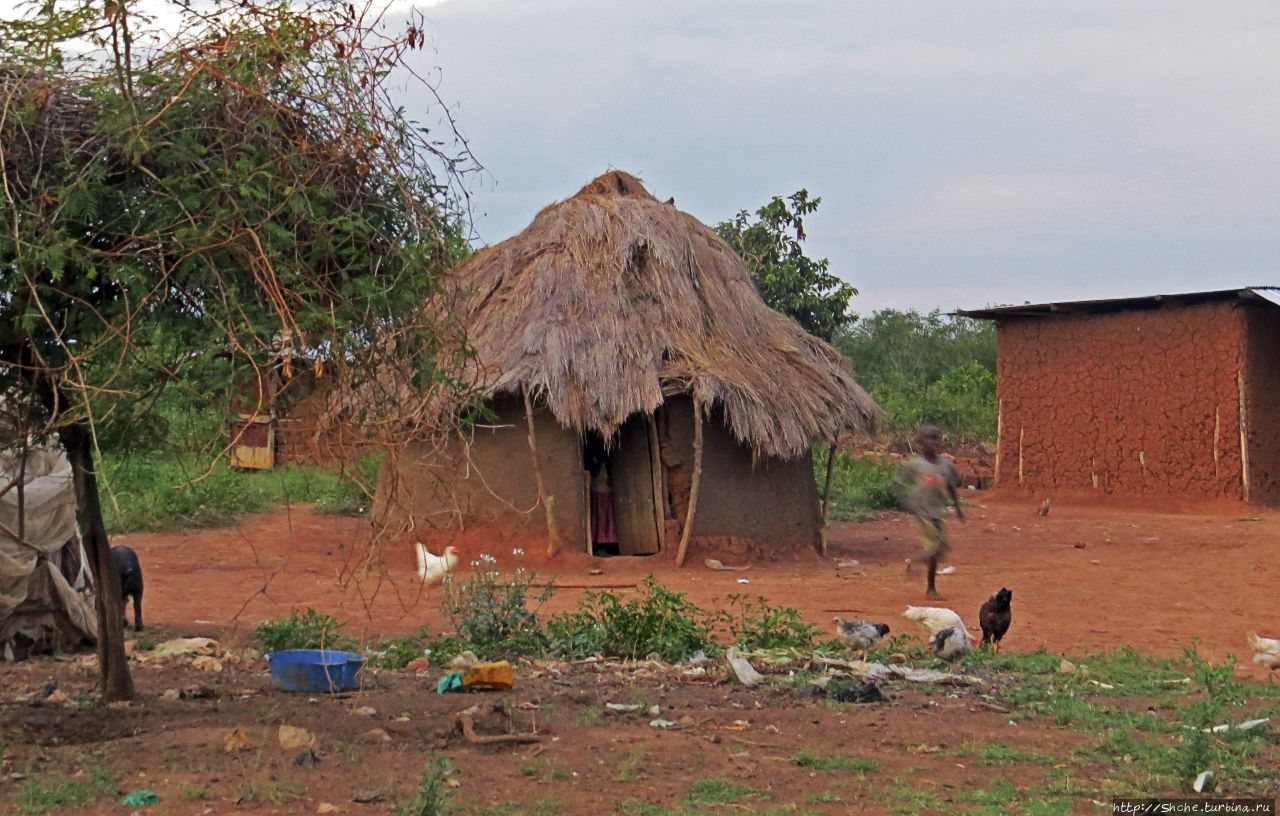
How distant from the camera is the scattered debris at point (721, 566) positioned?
42.9 ft

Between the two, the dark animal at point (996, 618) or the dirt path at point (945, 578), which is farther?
the dirt path at point (945, 578)

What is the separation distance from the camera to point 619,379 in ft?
41.9

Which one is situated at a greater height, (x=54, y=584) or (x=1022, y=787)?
(x=54, y=584)

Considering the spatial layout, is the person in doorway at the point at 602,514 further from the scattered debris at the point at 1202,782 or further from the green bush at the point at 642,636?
the scattered debris at the point at 1202,782

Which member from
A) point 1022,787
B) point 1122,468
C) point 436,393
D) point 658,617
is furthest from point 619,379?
point 1122,468

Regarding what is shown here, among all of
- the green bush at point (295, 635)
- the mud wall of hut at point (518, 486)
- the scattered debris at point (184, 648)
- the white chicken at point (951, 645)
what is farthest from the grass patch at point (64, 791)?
the mud wall of hut at point (518, 486)

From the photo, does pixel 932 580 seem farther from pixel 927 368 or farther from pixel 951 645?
pixel 927 368

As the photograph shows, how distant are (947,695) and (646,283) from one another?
25.8ft

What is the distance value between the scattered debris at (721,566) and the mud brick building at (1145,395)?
26.3 feet

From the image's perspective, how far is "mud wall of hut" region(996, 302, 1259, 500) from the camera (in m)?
18.1

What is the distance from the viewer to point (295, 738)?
5129 mm

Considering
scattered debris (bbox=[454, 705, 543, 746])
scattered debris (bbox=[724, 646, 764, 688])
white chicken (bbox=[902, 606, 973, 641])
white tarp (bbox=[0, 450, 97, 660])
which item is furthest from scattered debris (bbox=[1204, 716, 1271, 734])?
white tarp (bbox=[0, 450, 97, 660])

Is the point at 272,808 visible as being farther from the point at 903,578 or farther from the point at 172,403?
the point at 903,578

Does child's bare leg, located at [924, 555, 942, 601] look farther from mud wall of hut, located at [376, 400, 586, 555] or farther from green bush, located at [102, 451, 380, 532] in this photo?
green bush, located at [102, 451, 380, 532]
